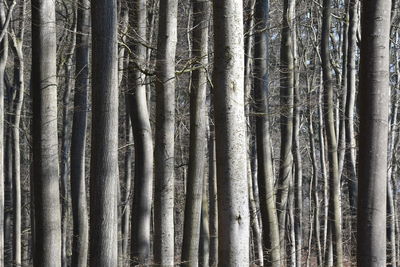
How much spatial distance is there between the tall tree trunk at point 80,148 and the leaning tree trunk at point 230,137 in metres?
8.13

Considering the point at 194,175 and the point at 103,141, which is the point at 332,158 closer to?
the point at 194,175

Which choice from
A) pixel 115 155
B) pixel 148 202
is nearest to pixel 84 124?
pixel 148 202

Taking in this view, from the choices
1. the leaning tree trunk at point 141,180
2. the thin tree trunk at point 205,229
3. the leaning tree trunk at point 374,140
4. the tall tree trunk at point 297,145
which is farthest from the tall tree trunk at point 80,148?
the leaning tree trunk at point 374,140

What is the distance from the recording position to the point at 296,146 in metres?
21.3

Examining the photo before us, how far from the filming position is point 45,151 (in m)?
10.3

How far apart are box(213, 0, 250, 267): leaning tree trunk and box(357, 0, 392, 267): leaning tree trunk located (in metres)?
1.22

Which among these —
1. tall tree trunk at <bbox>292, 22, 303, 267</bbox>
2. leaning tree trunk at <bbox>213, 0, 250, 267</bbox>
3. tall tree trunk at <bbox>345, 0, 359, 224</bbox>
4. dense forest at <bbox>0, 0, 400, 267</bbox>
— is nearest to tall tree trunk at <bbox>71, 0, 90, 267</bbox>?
dense forest at <bbox>0, 0, 400, 267</bbox>

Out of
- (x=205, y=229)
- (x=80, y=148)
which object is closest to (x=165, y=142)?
(x=80, y=148)

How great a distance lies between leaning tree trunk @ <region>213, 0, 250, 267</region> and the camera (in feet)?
23.6

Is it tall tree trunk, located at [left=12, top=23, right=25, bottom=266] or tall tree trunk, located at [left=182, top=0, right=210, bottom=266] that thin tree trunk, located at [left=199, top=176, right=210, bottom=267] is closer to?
tall tree trunk, located at [left=182, top=0, right=210, bottom=266]

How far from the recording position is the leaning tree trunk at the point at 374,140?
6691 millimetres

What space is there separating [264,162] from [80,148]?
466cm

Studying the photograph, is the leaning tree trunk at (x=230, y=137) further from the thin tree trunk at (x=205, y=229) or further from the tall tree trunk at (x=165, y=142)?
the thin tree trunk at (x=205, y=229)

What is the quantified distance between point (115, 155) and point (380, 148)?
12.1 ft
